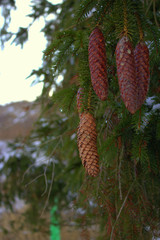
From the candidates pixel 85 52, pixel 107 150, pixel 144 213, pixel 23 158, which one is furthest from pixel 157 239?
pixel 23 158

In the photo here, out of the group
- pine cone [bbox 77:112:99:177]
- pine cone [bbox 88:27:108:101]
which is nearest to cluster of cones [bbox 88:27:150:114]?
pine cone [bbox 88:27:108:101]

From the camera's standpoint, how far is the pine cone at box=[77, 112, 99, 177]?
79cm

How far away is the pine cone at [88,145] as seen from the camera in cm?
79

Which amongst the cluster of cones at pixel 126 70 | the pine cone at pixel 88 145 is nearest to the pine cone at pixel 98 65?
the cluster of cones at pixel 126 70

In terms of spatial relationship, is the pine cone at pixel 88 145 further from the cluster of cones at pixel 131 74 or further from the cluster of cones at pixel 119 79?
the cluster of cones at pixel 131 74

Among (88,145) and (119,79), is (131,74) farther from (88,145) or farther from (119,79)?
(88,145)

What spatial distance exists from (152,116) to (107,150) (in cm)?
25

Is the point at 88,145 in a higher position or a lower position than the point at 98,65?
lower

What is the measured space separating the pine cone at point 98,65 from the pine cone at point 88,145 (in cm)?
14

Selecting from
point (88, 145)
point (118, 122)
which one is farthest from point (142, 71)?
point (118, 122)

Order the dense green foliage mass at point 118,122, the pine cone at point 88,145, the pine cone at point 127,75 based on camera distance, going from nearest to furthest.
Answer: the pine cone at point 127,75 < the pine cone at point 88,145 < the dense green foliage mass at point 118,122

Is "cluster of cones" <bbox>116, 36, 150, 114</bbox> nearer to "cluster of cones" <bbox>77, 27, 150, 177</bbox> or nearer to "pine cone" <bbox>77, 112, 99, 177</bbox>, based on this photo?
"cluster of cones" <bbox>77, 27, 150, 177</bbox>

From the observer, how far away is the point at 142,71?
0.76 meters

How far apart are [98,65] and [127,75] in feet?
0.36
